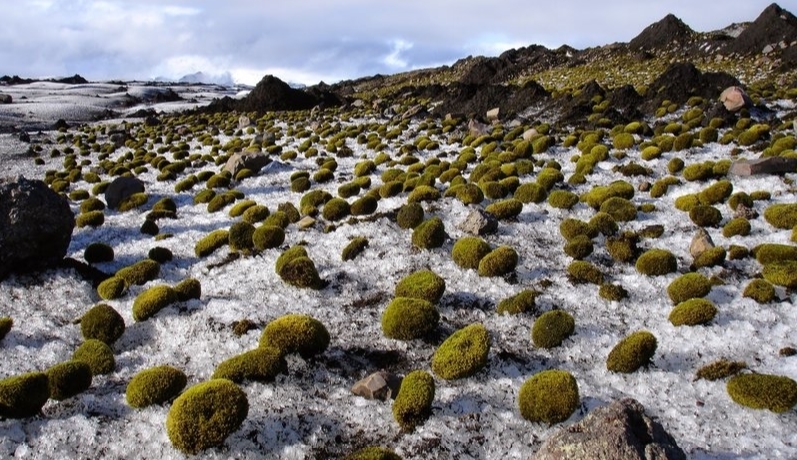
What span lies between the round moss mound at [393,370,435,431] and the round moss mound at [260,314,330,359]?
7.91 ft

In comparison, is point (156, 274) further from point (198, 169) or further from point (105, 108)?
point (105, 108)

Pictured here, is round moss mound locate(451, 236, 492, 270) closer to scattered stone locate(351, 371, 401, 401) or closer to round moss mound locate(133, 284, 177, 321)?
scattered stone locate(351, 371, 401, 401)

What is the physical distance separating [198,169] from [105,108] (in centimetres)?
5039

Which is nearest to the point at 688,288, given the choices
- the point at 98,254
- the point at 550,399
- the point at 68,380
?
the point at 550,399

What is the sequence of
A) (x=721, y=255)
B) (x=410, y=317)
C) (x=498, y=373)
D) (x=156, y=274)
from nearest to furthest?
1. (x=498, y=373)
2. (x=410, y=317)
3. (x=721, y=255)
4. (x=156, y=274)

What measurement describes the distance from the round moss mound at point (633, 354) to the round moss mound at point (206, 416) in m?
7.10

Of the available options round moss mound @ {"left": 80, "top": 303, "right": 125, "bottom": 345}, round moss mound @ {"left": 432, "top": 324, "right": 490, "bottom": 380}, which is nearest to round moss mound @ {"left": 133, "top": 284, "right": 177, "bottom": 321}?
round moss mound @ {"left": 80, "top": 303, "right": 125, "bottom": 345}

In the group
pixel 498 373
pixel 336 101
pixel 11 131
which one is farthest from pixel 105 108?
pixel 498 373

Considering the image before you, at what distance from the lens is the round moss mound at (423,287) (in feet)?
43.2

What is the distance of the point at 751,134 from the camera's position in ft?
80.8

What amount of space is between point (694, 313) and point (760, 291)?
204cm

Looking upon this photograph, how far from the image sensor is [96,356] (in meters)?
11.4

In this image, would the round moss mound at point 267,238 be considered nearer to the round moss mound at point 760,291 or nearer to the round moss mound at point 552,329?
the round moss mound at point 552,329

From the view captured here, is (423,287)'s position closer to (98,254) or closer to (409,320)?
(409,320)
